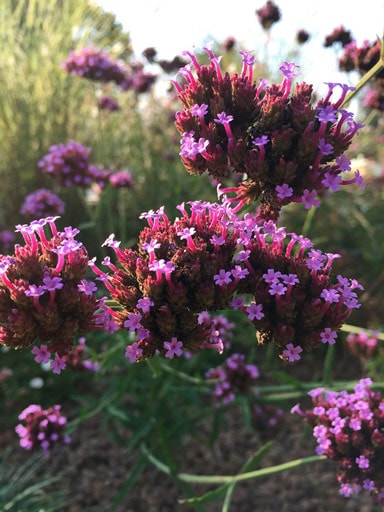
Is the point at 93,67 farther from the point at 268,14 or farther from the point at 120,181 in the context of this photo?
the point at 268,14

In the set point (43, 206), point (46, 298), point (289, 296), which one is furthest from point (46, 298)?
point (43, 206)

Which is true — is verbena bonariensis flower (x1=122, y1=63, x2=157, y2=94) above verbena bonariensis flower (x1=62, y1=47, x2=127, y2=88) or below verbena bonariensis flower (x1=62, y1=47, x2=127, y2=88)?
below

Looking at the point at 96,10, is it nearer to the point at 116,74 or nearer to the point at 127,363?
the point at 116,74

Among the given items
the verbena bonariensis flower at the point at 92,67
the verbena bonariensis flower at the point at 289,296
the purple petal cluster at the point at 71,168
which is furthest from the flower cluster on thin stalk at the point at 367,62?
the verbena bonariensis flower at the point at 92,67

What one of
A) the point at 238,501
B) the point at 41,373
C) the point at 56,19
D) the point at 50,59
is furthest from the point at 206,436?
the point at 56,19

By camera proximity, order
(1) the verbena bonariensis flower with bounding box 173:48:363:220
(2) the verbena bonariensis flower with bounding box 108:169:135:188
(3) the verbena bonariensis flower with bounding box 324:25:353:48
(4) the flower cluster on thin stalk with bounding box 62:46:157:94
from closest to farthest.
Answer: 1. (1) the verbena bonariensis flower with bounding box 173:48:363:220
2. (3) the verbena bonariensis flower with bounding box 324:25:353:48
3. (2) the verbena bonariensis flower with bounding box 108:169:135:188
4. (4) the flower cluster on thin stalk with bounding box 62:46:157:94

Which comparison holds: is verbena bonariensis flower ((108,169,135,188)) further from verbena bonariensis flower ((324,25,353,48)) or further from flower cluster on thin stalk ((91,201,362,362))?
flower cluster on thin stalk ((91,201,362,362))

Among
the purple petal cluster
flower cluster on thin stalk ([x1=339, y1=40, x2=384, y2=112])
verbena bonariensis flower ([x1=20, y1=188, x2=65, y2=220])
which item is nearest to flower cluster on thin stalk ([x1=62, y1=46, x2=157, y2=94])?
the purple petal cluster
